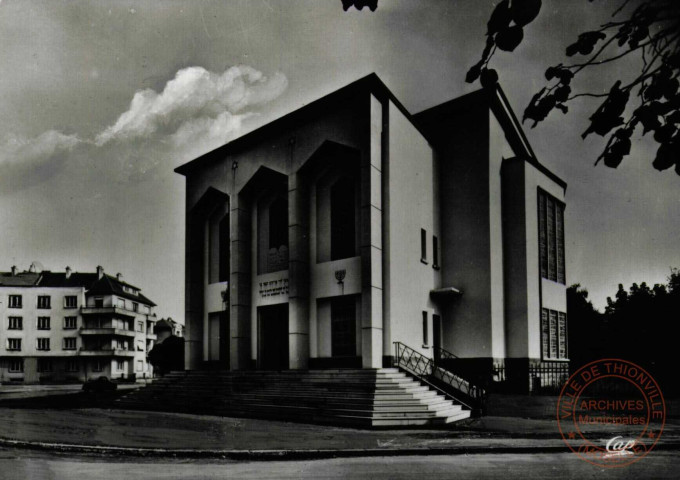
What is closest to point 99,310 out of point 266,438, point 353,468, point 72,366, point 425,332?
point 72,366

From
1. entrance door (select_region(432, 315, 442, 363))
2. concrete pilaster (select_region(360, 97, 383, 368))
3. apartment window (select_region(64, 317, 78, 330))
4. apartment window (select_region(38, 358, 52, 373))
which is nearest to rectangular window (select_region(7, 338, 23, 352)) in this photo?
apartment window (select_region(38, 358, 52, 373))

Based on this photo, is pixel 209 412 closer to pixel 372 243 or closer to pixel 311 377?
pixel 311 377

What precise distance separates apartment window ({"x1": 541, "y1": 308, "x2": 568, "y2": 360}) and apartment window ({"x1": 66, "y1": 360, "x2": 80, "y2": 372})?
65687 mm

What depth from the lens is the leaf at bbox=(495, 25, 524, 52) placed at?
11.6 feet

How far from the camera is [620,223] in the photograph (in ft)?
46.5

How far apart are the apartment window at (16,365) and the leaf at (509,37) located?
81.3 metres

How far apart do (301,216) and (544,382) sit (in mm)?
12328

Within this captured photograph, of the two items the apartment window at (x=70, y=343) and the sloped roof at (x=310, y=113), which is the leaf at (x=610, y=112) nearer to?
the sloped roof at (x=310, y=113)

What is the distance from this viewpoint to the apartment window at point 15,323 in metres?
71.9

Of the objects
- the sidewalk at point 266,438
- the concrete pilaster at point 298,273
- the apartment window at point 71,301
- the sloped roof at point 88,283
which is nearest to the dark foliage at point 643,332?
the sidewalk at point 266,438

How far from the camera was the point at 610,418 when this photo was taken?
1747 centimetres

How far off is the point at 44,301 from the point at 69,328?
4529 millimetres

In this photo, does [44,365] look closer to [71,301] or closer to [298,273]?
[71,301]

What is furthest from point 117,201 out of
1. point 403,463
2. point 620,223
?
point 620,223
